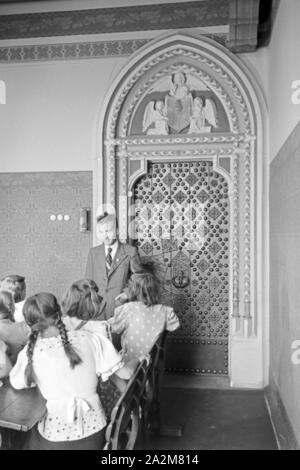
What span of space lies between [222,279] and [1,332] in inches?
102

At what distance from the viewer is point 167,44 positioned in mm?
4691

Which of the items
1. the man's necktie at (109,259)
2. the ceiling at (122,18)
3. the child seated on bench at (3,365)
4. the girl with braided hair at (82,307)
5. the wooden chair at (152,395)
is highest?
the ceiling at (122,18)

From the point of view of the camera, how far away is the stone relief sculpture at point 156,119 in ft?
15.7

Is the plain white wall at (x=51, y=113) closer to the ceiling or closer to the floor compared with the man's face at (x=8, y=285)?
closer to the ceiling

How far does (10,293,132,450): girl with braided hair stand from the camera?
2.14 metres

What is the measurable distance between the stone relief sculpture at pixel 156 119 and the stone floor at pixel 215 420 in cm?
253

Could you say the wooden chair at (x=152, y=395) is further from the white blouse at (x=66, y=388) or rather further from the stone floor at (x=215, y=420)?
the white blouse at (x=66, y=388)

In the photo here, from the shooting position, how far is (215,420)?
12.1 ft

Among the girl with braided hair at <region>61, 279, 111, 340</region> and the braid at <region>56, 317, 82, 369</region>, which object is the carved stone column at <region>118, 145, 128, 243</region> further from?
the braid at <region>56, 317, 82, 369</region>

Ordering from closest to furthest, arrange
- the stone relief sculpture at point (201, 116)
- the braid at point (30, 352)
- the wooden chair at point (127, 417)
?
the wooden chair at point (127, 417)
the braid at point (30, 352)
the stone relief sculpture at point (201, 116)

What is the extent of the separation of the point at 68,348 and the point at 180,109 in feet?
10.6

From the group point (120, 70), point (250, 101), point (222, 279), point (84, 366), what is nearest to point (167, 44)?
point (120, 70)

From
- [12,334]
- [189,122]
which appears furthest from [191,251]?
[12,334]

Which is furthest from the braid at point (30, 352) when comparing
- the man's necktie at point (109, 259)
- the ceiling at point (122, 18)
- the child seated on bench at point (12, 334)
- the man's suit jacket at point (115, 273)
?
the ceiling at point (122, 18)
